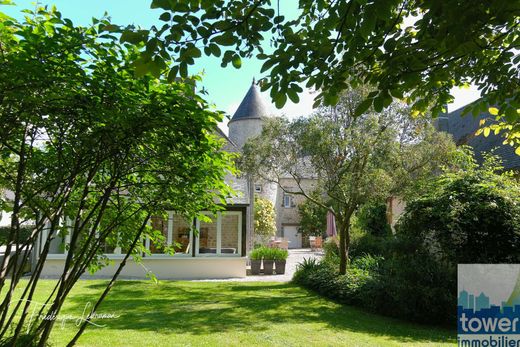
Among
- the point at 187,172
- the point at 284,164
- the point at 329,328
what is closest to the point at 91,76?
the point at 187,172

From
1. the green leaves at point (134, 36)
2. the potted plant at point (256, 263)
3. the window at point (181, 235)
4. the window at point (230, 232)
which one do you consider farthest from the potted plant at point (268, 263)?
the green leaves at point (134, 36)

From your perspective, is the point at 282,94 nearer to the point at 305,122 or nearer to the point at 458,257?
the point at 458,257

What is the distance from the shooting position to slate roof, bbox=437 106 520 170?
15.0 metres

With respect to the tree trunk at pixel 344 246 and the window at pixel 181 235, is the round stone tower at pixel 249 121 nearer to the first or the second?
the window at pixel 181 235

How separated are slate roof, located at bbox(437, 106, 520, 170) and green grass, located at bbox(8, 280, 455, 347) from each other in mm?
6800

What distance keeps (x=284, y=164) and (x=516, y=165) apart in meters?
8.72

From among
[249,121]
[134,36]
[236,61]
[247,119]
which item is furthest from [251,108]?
[134,36]

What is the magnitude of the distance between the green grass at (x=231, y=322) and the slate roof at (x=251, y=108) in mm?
21460

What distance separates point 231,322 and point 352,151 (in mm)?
6101

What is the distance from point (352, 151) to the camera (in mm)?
11523

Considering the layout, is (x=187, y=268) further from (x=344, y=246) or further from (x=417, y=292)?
(x=417, y=292)

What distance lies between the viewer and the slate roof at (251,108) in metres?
32.0

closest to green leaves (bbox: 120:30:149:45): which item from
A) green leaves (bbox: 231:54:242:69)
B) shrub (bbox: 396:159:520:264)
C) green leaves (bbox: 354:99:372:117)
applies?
green leaves (bbox: 231:54:242:69)

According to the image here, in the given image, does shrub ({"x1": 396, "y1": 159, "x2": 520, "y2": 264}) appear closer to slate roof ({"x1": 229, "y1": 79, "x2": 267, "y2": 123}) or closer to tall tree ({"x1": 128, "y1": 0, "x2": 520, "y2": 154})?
tall tree ({"x1": 128, "y1": 0, "x2": 520, "y2": 154})
